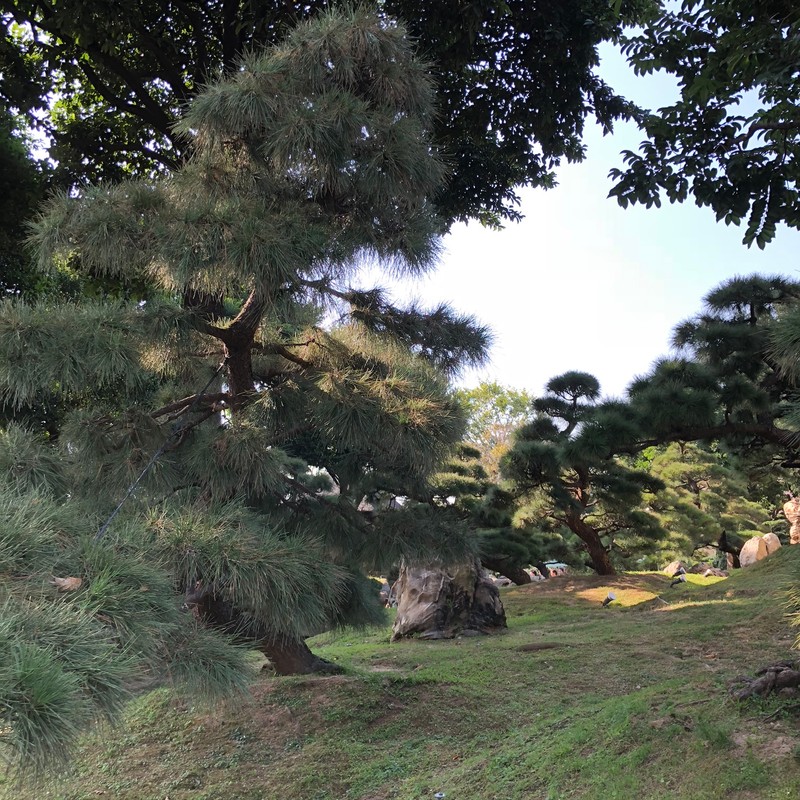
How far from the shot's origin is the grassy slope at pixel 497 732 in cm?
213

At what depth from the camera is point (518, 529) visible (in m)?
7.79

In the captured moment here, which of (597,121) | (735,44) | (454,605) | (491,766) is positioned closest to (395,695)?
(491,766)

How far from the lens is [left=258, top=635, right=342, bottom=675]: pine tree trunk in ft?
11.1

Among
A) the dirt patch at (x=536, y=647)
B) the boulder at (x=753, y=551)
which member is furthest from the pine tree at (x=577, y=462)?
the boulder at (x=753, y=551)

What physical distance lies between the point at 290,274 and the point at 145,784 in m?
2.21

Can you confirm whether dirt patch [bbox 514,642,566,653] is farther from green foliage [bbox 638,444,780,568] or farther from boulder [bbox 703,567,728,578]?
boulder [bbox 703,567,728,578]

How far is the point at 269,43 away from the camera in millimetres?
3639

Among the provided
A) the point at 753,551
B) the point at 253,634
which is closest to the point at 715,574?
the point at 753,551

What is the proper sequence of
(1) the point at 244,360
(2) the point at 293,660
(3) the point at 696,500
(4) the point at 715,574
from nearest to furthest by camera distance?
(1) the point at 244,360 → (2) the point at 293,660 → (3) the point at 696,500 → (4) the point at 715,574

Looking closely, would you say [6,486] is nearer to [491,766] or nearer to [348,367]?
[348,367]

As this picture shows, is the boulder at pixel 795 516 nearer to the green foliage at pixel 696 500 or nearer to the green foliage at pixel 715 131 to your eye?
the green foliage at pixel 696 500

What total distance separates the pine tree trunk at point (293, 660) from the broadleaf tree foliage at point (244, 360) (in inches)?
7.4

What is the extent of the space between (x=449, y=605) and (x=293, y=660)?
9.37 feet

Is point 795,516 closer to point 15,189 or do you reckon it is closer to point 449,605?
point 449,605
